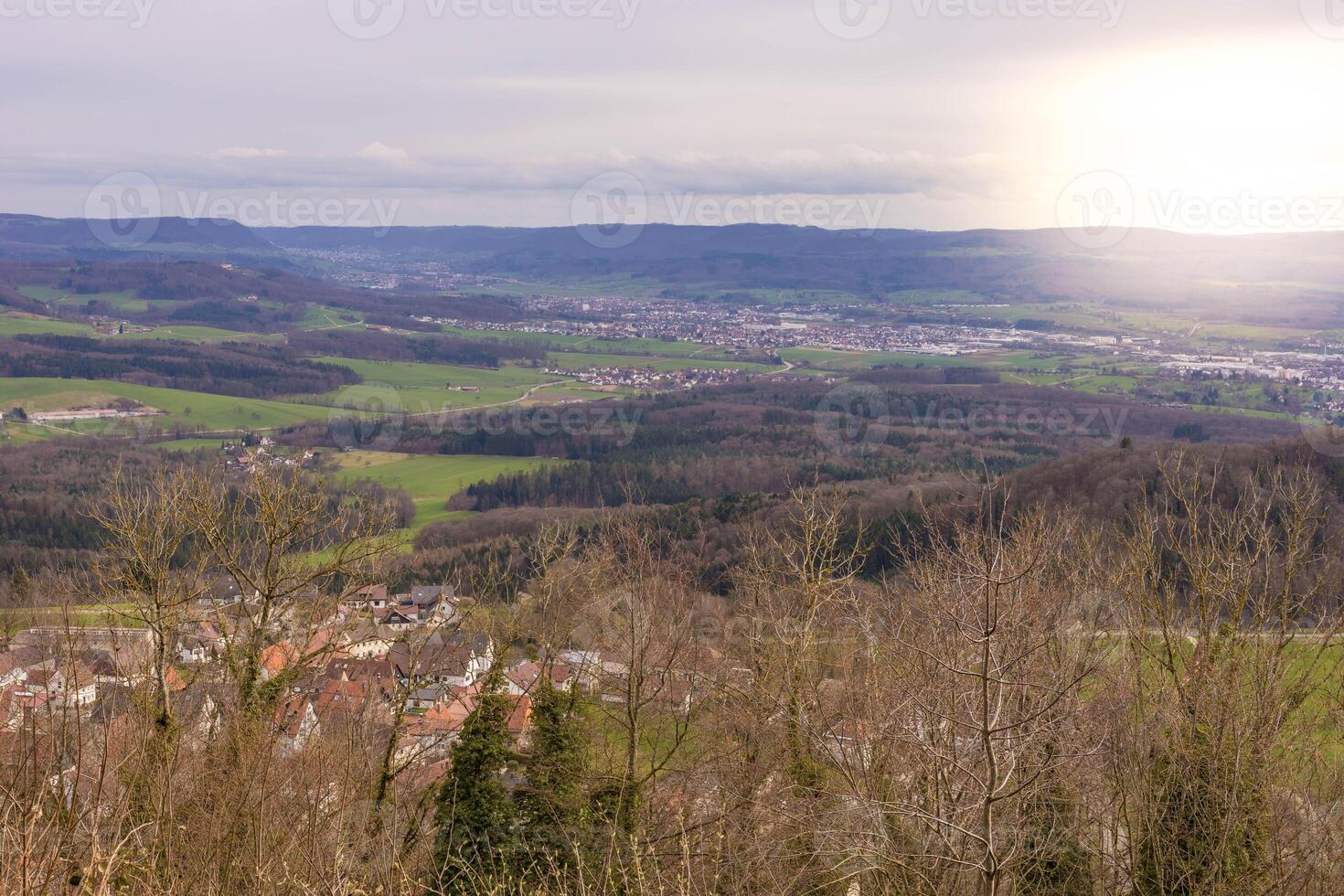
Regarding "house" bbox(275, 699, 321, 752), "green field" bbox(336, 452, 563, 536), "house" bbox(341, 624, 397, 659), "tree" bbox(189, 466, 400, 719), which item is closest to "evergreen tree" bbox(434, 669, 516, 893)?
"house" bbox(275, 699, 321, 752)

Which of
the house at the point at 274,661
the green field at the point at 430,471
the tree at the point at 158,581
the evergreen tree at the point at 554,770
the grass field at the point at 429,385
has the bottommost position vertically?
the green field at the point at 430,471

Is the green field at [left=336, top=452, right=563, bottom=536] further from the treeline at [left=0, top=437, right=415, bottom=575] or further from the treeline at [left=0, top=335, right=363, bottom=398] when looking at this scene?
the treeline at [left=0, top=335, right=363, bottom=398]

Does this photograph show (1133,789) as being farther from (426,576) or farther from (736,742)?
(426,576)

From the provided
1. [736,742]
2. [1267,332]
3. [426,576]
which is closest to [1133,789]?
[736,742]

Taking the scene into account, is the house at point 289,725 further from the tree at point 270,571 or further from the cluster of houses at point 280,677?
the tree at point 270,571

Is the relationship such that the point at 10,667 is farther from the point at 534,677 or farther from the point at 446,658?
the point at 446,658

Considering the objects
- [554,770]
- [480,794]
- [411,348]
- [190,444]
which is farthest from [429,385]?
→ [480,794]

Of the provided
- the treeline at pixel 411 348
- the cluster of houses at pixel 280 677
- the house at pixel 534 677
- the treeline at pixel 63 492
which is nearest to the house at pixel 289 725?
the cluster of houses at pixel 280 677
